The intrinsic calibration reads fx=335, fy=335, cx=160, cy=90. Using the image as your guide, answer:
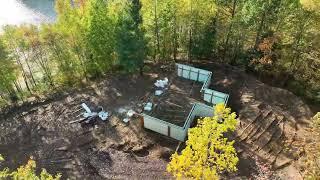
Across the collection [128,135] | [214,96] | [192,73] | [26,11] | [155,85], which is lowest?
[128,135]

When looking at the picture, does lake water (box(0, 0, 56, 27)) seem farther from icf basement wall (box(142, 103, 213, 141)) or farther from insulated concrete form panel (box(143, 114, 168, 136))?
icf basement wall (box(142, 103, 213, 141))

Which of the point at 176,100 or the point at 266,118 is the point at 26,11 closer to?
the point at 176,100

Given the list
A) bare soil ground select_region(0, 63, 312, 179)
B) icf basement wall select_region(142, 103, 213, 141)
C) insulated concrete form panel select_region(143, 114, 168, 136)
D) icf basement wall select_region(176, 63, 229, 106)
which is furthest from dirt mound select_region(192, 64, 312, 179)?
insulated concrete form panel select_region(143, 114, 168, 136)

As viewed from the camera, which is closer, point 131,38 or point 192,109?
point 192,109

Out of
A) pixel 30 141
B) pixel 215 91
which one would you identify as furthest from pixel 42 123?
pixel 215 91

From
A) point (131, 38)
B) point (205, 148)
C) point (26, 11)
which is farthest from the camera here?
point (26, 11)

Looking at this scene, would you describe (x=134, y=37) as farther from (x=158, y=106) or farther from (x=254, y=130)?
(x=254, y=130)

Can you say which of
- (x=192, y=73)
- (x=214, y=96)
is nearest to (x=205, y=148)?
(x=214, y=96)

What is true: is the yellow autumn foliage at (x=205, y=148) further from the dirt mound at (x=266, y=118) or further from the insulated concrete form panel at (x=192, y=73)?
the insulated concrete form panel at (x=192, y=73)
